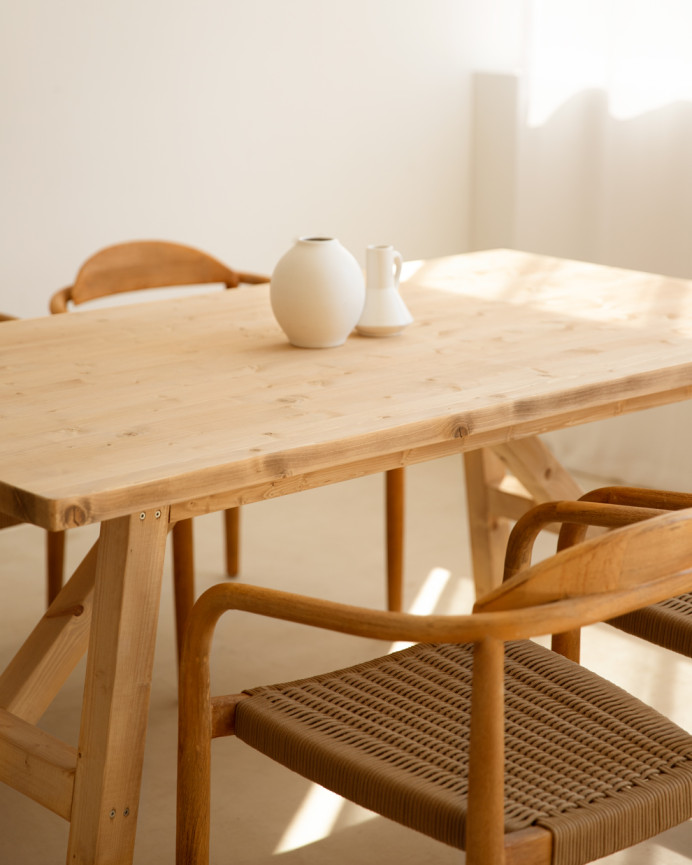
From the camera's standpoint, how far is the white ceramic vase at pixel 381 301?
200 cm

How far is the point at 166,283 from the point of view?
283 centimetres

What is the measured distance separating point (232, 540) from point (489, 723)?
1869mm

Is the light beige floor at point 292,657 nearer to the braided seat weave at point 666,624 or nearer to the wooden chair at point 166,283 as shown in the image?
the wooden chair at point 166,283

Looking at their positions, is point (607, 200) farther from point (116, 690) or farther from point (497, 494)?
point (116, 690)

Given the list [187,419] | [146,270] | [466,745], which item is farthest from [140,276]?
[466,745]

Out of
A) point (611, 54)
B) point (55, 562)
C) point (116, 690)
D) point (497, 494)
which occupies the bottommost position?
point (55, 562)

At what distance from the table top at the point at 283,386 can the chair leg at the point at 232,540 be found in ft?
2.20

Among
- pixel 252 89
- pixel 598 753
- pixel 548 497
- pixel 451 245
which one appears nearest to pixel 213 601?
pixel 598 753

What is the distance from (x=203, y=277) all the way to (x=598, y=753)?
1812 mm

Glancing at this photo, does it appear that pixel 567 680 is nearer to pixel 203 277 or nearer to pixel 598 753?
pixel 598 753

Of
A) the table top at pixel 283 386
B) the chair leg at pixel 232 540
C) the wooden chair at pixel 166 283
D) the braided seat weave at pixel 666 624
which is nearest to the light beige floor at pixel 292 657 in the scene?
the chair leg at pixel 232 540

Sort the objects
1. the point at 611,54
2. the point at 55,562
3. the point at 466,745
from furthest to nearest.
A: 1. the point at 611,54
2. the point at 55,562
3. the point at 466,745

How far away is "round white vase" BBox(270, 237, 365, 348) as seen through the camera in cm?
189

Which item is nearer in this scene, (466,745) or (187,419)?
(466,745)
